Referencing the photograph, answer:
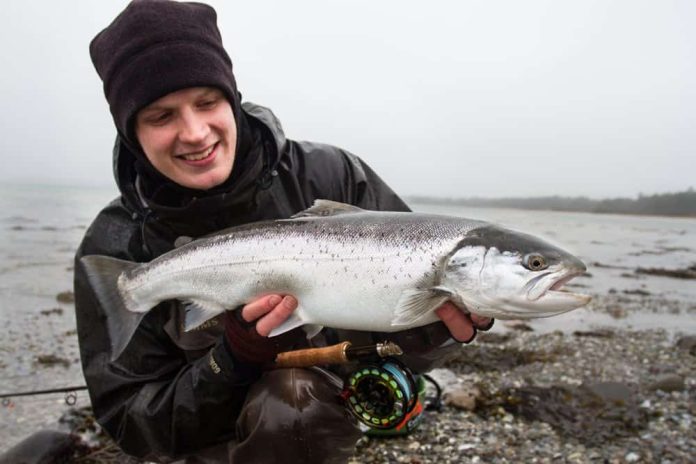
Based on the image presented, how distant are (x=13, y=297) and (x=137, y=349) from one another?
13.8 meters

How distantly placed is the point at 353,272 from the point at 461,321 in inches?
27.9

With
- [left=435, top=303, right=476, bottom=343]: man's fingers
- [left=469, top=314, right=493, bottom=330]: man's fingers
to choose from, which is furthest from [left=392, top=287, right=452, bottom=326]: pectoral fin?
[left=469, top=314, right=493, bottom=330]: man's fingers

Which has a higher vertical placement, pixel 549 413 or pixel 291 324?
pixel 291 324

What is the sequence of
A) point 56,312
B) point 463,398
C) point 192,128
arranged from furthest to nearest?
point 56,312 → point 463,398 → point 192,128

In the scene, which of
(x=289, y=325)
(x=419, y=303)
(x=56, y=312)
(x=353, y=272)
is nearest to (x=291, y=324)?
(x=289, y=325)

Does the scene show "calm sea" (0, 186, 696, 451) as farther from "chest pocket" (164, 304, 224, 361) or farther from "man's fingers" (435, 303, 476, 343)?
"chest pocket" (164, 304, 224, 361)

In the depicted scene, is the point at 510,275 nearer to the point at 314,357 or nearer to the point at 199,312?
the point at 314,357

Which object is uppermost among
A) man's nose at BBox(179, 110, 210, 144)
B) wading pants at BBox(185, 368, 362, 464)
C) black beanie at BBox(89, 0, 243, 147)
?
black beanie at BBox(89, 0, 243, 147)

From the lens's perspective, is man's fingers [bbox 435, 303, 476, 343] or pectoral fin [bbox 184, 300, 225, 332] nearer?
man's fingers [bbox 435, 303, 476, 343]

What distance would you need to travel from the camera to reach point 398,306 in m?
3.00

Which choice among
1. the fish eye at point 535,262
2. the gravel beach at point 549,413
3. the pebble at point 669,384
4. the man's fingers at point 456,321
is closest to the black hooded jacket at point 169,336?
the man's fingers at point 456,321

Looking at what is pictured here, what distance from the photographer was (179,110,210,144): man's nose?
3322mm

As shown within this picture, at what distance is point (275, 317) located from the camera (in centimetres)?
311

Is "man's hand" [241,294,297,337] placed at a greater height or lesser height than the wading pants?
greater
